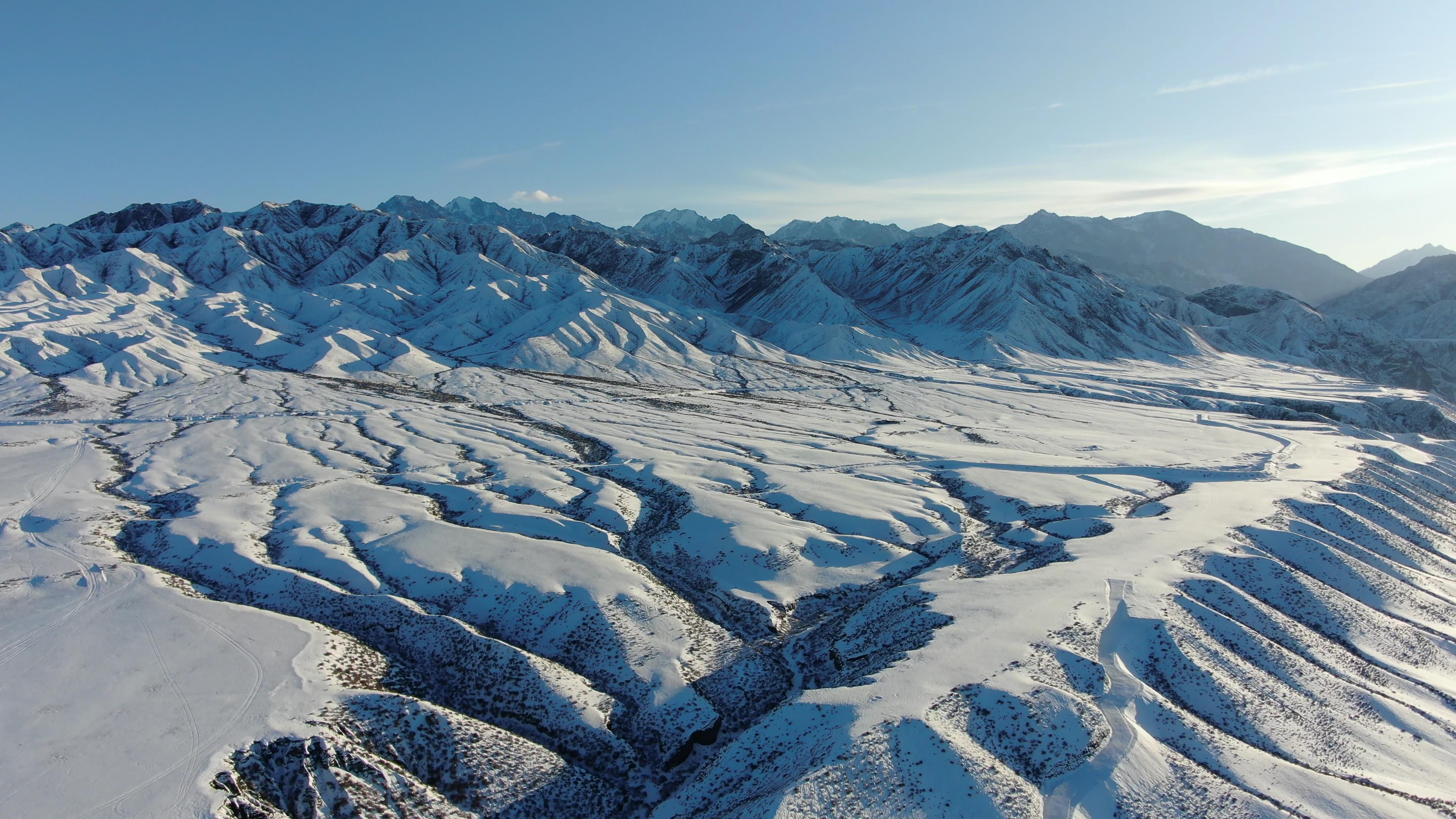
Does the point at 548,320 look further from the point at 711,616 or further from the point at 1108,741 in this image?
the point at 1108,741

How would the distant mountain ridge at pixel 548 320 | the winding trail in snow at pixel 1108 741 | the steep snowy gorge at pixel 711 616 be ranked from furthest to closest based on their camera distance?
the distant mountain ridge at pixel 548 320 < the steep snowy gorge at pixel 711 616 < the winding trail in snow at pixel 1108 741

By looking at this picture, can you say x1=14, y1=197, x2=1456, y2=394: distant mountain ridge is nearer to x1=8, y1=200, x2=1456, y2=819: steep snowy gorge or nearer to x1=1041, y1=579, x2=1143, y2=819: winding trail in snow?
x1=8, y1=200, x2=1456, y2=819: steep snowy gorge

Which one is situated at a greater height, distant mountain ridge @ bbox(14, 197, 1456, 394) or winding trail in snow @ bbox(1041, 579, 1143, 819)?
distant mountain ridge @ bbox(14, 197, 1456, 394)

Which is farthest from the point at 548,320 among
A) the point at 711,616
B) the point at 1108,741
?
the point at 1108,741

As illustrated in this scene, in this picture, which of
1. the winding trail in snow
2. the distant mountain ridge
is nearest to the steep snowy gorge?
the winding trail in snow

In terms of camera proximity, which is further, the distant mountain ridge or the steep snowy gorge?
the distant mountain ridge

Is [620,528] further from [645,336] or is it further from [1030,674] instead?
[645,336]

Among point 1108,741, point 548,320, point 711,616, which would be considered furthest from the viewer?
point 548,320

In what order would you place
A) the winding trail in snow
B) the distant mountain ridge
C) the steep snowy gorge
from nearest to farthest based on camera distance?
the winding trail in snow
the steep snowy gorge
the distant mountain ridge

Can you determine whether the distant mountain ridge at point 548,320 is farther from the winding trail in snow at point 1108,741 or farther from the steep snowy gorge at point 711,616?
the winding trail in snow at point 1108,741

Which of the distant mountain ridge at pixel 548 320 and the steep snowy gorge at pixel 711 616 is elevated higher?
the distant mountain ridge at pixel 548 320

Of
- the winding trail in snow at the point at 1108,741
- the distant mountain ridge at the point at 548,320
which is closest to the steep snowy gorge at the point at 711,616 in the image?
the winding trail in snow at the point at 1108,741
